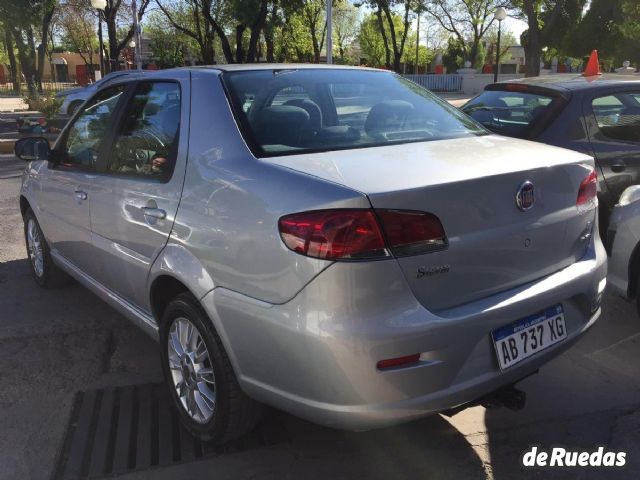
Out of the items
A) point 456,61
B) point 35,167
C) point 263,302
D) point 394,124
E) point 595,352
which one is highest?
point 456,61

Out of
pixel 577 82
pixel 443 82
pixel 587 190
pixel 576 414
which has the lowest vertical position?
pixel 576 414

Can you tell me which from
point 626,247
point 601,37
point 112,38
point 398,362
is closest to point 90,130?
point 398,362

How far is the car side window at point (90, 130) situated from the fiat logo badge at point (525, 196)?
234cm

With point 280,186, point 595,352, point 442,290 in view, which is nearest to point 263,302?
point 280,186

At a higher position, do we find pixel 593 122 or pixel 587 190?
pixel 593 122

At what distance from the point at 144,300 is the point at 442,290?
5.36 feet

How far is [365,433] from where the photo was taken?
288 centimetres

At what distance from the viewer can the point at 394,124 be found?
3.01 meters

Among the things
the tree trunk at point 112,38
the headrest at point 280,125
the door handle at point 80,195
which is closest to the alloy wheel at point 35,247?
the door handle at point 80,195

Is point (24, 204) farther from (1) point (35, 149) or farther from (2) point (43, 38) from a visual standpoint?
(2) point (43, 38)

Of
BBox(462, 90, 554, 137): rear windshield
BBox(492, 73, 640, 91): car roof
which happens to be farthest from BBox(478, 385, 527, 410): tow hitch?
BBox(492, 73, 640, 91): car roof

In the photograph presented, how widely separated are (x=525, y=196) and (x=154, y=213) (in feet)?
5.42

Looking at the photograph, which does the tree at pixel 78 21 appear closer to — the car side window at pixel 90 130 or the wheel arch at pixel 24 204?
the wheel arch at pixel 24 204

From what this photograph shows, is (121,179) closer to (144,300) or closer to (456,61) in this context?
(144,300)
